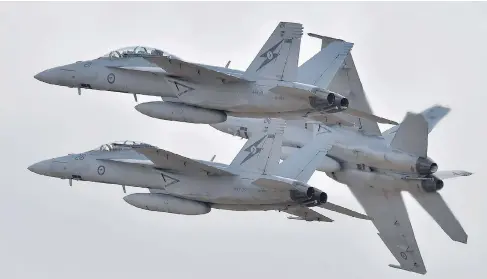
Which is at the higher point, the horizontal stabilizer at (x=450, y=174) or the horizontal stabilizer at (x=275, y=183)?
the horizontal stabilizer at (x=450, y=174)

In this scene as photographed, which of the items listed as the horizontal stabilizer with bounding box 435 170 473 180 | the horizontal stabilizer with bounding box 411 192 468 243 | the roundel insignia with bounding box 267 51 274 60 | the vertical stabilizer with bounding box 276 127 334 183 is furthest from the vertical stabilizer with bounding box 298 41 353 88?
the horizontal stabilizer with bounding box 411 192 468 243

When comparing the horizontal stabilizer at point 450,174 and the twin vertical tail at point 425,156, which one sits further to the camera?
the horizontal stabilizer at point 450,174

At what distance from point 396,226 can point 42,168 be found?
612 inches

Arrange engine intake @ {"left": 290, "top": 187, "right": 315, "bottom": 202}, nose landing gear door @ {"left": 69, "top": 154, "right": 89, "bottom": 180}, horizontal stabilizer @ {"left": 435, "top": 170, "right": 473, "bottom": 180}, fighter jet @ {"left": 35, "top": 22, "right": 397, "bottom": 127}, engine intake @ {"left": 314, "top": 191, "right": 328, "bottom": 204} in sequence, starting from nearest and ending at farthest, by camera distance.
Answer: fighter jet @ {"left": 35, "top": 22, "right": 397, "bottom": 127}
engine intake @ {"left": 290, "top": 187, "right": 315, "bottom": 202}
engine intake @ {"left": 314, "top": 191, "right": 328, "bottom": 204}
nose landing gear door @ {"left": 69, "top": 154, "right": 89, "bottom": 180}
horizontal stabilizer @ {"left": 435, "top": 170, "right": 473, "bottom": 180}

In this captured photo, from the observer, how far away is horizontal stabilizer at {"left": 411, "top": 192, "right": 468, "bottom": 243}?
77500 millimetres

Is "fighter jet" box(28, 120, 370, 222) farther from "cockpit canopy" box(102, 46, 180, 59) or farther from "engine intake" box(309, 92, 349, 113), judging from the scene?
"cockpit canopy" box(102, 46, 180, 59)

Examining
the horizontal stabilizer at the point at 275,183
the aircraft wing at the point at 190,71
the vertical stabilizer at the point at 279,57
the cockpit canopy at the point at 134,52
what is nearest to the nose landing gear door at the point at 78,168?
the cockpit canopy at the point at 134,52

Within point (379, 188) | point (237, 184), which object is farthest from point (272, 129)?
point (379, 188)

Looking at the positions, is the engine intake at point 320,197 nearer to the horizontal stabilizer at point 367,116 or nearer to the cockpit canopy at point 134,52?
the horizontal stabilizer at point 367,116

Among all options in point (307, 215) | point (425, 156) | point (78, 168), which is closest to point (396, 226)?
point (425, 156)

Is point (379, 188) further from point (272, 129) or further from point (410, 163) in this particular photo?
point (272, 129)

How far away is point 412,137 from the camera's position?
77.4 meters

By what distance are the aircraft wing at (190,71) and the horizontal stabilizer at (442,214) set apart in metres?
11.9

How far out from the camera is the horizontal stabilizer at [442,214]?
7750 cm
